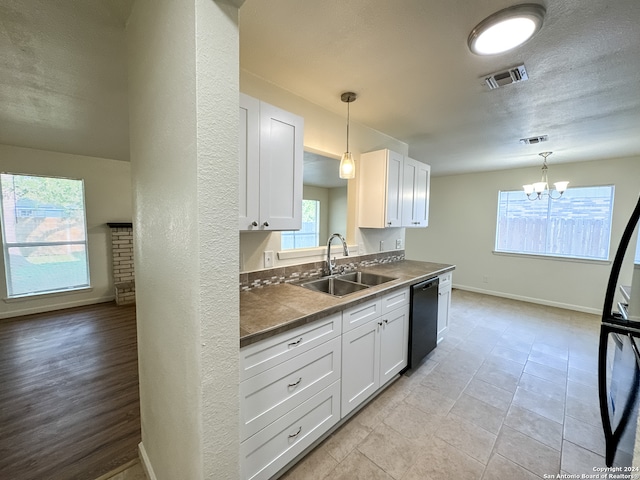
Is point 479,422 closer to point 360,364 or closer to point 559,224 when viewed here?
point 360,364

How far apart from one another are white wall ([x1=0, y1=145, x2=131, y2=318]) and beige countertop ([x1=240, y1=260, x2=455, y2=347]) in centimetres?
425

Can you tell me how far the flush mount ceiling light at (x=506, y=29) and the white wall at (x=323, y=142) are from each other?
3.21 ft

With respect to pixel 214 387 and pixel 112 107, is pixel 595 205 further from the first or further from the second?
pixel 112 107

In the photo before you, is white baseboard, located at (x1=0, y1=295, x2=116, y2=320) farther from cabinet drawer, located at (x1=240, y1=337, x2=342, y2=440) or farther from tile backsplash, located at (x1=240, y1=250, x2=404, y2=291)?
cabinet drawer, located at (x1=240, y1=337, x2=342, y2=440)

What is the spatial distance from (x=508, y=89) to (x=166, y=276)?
270cm

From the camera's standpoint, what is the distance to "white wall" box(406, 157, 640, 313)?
3.95 m

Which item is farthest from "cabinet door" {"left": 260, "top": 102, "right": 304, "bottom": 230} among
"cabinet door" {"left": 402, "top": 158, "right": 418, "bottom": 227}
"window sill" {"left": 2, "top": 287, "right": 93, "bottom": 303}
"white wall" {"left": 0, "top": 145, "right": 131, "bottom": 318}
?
"window sill" {"left": 2, "top": 287, "right": 93, "bottom": 303}

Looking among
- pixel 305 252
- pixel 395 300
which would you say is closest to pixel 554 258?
pixel 395 300

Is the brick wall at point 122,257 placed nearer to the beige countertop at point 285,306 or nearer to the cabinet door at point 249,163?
the beige countertop at point 285,306

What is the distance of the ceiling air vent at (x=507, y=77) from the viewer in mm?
1754

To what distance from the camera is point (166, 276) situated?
1.05 meters

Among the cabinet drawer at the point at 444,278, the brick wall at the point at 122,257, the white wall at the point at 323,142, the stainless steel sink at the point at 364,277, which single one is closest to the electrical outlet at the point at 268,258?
the white wall at the point at 323,142

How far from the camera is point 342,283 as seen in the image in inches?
94.3

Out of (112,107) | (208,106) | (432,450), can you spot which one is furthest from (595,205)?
(112,107)
